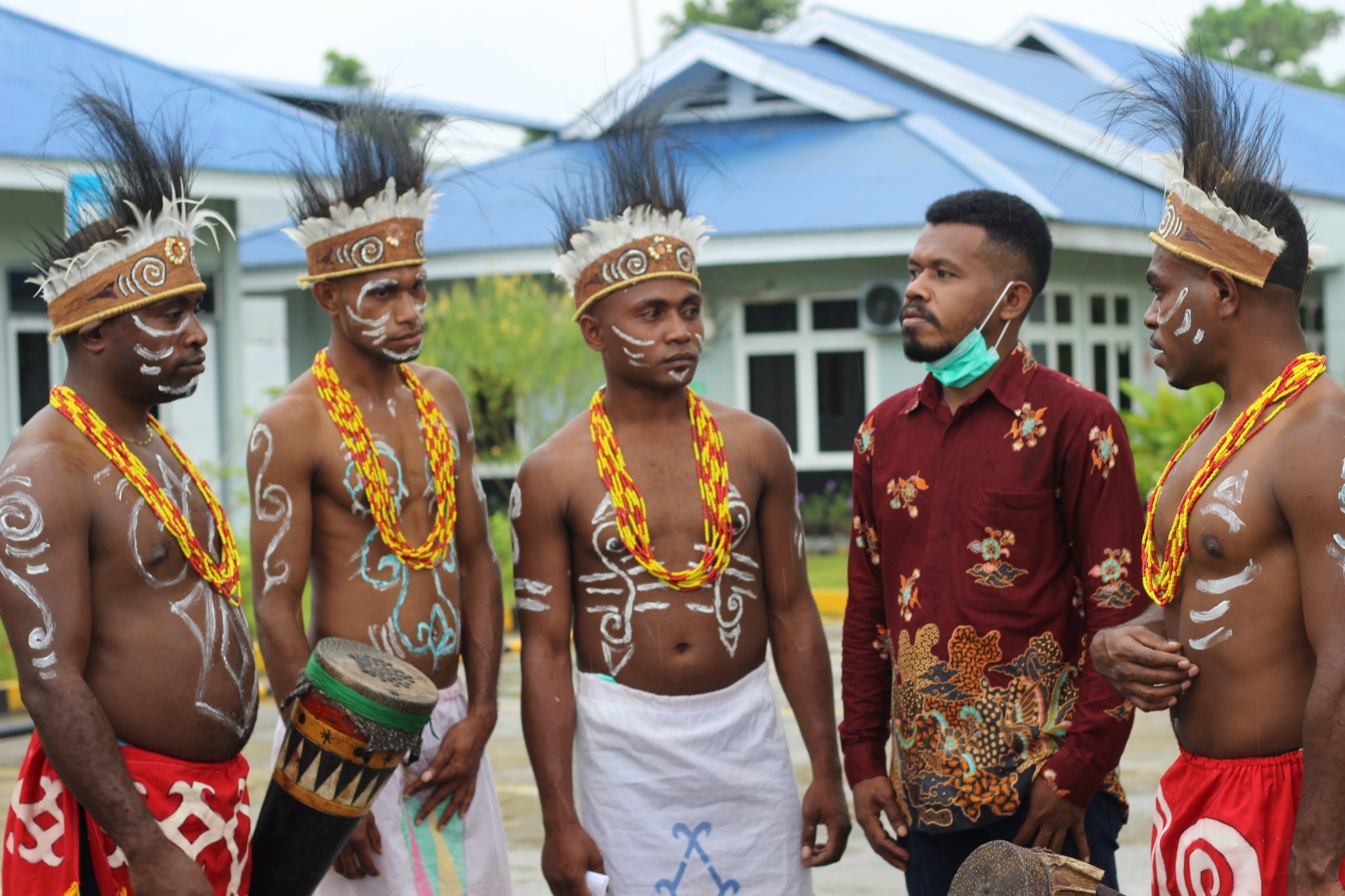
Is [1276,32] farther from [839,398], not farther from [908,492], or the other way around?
[908,492]

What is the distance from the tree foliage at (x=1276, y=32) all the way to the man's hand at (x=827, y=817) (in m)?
33.3

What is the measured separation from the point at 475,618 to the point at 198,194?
31.7 feet

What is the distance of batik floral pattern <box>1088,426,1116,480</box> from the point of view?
3537 millimetres

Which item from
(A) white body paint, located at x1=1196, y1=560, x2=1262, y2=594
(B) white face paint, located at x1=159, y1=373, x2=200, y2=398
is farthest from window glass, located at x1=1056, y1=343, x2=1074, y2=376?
(B) white face paint, located at x1=159, y1=373, x2=200, y2=398

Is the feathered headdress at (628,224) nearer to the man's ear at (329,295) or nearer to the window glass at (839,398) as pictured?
the man's ear at (329,295)

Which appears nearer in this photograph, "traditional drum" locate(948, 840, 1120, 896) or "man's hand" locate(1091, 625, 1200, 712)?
"traditional drum" locate(948, 840, 1120, 896)

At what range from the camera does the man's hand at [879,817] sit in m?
3.77

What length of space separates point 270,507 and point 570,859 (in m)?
1.32

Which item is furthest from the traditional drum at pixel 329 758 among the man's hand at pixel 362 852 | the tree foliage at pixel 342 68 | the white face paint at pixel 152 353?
the tree foliage at pixel 342 68

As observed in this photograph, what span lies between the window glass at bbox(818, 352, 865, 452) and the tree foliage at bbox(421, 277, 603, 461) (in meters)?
3.31

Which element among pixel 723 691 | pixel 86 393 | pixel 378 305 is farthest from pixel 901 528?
pixel 86 393

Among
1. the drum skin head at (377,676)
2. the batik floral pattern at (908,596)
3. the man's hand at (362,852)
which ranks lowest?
the man's hand at (362,852)

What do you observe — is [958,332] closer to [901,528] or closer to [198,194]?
[901,528]

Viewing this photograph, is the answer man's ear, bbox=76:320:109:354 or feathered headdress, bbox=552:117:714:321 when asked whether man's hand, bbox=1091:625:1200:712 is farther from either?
man's ear, bbox=76:320:109:354
